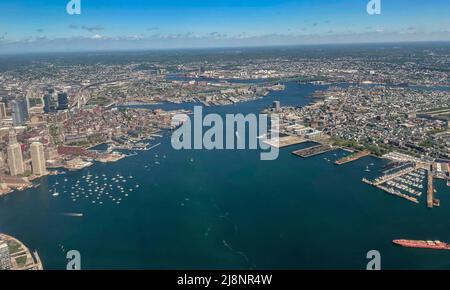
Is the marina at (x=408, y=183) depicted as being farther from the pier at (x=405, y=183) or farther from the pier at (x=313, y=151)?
the pier at (x=313, y=151)

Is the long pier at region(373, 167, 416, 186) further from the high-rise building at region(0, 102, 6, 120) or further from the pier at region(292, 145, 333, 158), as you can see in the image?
the high-rise building at region(0, 102, 6, 120)

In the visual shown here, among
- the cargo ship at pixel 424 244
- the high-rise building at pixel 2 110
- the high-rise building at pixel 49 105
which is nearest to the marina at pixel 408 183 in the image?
the cargo ship at pixel 424 244

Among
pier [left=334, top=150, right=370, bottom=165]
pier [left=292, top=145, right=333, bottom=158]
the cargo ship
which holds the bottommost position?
the cargo ship

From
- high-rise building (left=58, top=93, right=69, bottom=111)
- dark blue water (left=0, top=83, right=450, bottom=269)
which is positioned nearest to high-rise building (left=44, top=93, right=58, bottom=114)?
high-rise building (left=58, top=93, right=69, bottom=111)

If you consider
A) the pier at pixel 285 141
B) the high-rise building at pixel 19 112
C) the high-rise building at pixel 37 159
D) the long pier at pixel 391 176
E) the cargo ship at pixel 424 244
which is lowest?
the cargo ship at pixel 424 244

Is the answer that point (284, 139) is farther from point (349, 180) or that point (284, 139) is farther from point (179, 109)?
point (179, 109)

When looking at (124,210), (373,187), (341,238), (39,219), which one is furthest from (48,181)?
(373,187)
